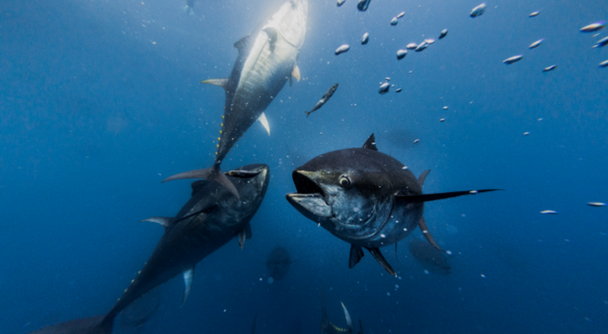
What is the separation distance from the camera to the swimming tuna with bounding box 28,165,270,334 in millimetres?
2926

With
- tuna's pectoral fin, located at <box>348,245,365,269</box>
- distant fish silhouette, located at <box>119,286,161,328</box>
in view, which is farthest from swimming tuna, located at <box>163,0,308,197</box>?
distant fish silhouette, located at <box>119,286,161,328</box>

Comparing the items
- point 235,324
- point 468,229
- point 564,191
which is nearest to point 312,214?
point 235,324

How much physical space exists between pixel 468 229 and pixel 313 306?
15980 mm

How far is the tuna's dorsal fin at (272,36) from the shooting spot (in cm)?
262

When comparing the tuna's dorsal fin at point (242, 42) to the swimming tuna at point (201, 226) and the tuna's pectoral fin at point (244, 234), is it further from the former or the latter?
the tuna's pectoral fin at point (244, 234)

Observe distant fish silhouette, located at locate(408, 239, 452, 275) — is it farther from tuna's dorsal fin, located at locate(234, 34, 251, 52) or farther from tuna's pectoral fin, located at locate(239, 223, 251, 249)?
tuna's dorsal fin, located at locate(234, 34, 251, 52)

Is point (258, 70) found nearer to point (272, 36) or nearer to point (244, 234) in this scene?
point (272, 36)

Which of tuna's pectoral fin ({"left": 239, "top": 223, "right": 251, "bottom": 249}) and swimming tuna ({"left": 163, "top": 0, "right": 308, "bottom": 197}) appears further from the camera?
tuna's pectoral fin ({"left": 239, "top": 223, "right": 251, "bottom": 249})

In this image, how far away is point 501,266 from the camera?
1409 centimetres

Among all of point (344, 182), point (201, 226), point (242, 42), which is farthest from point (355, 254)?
point (242, 42)

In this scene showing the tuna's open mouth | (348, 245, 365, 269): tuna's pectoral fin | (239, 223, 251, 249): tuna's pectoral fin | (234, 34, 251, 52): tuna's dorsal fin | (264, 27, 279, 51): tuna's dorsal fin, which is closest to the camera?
the tuna's open mouth

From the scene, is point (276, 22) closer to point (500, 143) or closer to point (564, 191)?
point (500, 143)

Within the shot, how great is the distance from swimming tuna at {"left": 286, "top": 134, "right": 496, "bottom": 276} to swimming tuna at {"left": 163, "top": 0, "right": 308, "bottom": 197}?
1702mm

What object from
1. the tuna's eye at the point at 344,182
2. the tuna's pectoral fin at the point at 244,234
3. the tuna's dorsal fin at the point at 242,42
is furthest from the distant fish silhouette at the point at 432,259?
the tuna's dorsal fin at the point at 242,42
